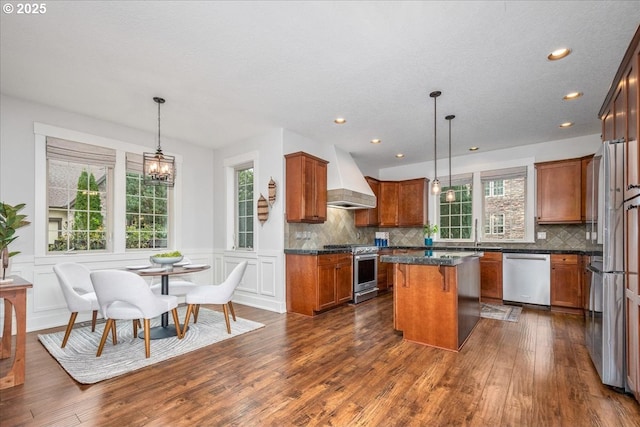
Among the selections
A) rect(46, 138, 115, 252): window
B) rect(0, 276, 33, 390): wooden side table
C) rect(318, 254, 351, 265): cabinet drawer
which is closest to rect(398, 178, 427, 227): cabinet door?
rect(318, 254, 351, 265): cabinet drawer

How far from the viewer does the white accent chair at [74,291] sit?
3023 millimetres

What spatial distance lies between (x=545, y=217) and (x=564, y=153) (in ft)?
3.96

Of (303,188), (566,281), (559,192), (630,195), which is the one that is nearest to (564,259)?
(566,281)

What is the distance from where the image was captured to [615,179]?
7.32 feet

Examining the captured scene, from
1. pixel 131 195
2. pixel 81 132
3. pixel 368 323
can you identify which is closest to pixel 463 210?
pixel 368 323

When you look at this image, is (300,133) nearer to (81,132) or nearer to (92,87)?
(92,87)

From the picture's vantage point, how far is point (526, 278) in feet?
16.1

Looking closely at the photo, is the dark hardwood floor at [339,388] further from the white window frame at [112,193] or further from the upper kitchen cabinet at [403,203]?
the upper kitchen cabinet at [403,203]

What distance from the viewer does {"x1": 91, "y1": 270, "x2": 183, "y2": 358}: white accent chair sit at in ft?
8.96

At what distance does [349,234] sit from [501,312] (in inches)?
118

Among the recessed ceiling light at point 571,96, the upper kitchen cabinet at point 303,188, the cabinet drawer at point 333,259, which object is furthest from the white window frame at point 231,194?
the recessed ceiling light at point 571,96

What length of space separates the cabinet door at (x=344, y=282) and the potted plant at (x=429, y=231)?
85.0 inches

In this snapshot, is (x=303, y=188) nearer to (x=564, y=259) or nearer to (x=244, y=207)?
(x=244, y=207)

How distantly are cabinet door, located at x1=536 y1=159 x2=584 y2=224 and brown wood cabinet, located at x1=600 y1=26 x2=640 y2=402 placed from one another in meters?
3.14
